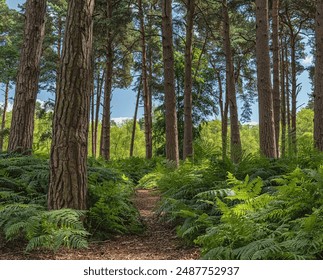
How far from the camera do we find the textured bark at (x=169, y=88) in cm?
1066

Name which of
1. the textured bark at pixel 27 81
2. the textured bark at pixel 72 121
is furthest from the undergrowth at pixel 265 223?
the textured bark at pixel 27 81

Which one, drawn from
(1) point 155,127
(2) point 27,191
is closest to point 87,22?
(2) point 27,191

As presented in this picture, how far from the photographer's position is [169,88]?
10.7 meters

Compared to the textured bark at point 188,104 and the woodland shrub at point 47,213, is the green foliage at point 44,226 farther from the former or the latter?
the textured bark at point 188,104

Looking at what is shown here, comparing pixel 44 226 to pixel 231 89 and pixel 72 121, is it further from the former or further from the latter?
pixel 231 89

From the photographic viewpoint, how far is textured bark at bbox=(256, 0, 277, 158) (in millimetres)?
8930

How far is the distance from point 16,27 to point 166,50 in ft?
48.7

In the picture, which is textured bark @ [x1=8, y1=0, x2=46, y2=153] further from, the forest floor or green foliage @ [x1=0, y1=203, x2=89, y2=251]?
the forest floor

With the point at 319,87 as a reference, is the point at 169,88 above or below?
above

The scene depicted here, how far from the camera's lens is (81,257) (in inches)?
169

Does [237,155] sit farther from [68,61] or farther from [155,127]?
[155,127]

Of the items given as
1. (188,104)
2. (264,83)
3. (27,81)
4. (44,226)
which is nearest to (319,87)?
(264,83)

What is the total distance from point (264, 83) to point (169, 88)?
2.87 metres

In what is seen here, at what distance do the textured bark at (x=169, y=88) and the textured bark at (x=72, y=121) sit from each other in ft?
18.6
